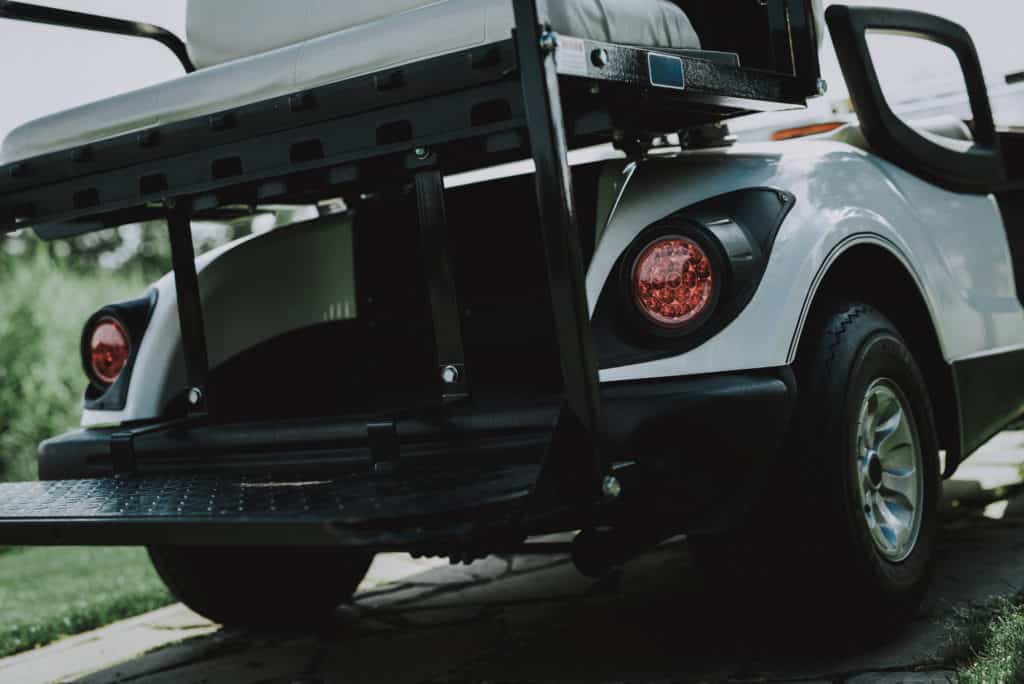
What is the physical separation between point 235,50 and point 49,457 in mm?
1305

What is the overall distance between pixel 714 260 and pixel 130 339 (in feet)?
6.16

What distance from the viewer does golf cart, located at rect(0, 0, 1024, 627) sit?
2449mm

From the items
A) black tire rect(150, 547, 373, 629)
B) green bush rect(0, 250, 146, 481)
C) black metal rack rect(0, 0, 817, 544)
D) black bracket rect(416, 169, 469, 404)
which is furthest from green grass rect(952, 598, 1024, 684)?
green bush rect(0, 250, 146, 481)

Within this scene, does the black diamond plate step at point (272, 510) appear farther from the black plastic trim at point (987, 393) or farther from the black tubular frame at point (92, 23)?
Result: the black plastic trim at point (987, 393)

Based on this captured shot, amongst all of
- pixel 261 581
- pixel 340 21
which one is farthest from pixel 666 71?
pixel 261 581

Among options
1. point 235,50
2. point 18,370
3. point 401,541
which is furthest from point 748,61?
point 18,370

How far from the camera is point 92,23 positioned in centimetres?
365

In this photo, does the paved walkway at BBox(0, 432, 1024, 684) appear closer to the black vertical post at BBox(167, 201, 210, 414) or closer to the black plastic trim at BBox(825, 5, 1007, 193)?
the black vertical post at BBox(167, 201, 210, 414)

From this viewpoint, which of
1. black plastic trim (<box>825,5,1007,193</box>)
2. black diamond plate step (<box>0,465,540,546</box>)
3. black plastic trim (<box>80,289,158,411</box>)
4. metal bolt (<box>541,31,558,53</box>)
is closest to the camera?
black diamond plate step (<box>0,465,540,546</box>)

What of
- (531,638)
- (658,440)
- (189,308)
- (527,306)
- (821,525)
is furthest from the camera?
(531,638)

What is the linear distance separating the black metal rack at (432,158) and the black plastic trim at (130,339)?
27 cm

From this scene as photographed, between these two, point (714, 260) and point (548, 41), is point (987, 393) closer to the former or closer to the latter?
point (714, 260)

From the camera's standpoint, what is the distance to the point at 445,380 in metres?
2.79

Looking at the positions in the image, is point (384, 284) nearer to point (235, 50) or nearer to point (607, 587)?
point (235, 50)
